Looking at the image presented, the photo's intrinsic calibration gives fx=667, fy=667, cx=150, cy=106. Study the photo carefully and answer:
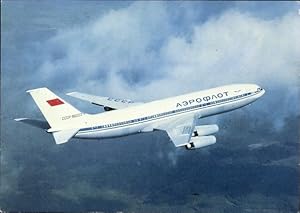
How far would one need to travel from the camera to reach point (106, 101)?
3041cm

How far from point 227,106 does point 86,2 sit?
→ 7.98m

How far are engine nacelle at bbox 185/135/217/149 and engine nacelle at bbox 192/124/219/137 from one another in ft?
2.60

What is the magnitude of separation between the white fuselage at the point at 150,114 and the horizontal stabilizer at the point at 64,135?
328 millimetres

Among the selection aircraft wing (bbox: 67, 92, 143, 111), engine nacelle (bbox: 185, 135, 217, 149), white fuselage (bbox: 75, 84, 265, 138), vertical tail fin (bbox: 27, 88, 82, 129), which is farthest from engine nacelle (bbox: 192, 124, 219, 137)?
vertical tail fin (bbox: 27, 88, 82, 129)

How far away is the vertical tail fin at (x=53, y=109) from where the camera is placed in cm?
2772

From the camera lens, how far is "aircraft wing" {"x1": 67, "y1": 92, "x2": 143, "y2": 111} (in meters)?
30.0

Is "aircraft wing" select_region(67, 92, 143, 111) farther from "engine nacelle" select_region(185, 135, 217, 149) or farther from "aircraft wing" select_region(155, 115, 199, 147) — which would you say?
"engine nacelle" select_region(185, 135, 217, 149)

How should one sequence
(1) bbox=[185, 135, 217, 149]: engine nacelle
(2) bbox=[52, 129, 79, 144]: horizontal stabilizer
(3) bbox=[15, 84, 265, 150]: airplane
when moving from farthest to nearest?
(3) bbox=[15, 84, 265, 150]: airplane
(2) bbox=[52, 129, 79, 144]: horizontal stabilizer
(1) bbox=[185, 135, 217, 149]: engine nacelle

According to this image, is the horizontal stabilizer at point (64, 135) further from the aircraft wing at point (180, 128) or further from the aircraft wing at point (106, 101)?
the aircraft wing at point (180, 128)

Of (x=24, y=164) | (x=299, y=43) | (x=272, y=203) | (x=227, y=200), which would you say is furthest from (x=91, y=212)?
(x=299, y=43)

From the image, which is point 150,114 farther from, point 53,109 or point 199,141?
point 53,109

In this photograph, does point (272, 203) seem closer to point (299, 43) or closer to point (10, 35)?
point (299, 43)

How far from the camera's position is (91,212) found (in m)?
30.6

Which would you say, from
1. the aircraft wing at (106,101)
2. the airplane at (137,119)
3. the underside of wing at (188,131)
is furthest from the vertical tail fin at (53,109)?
the underside of wing at (188,131)
